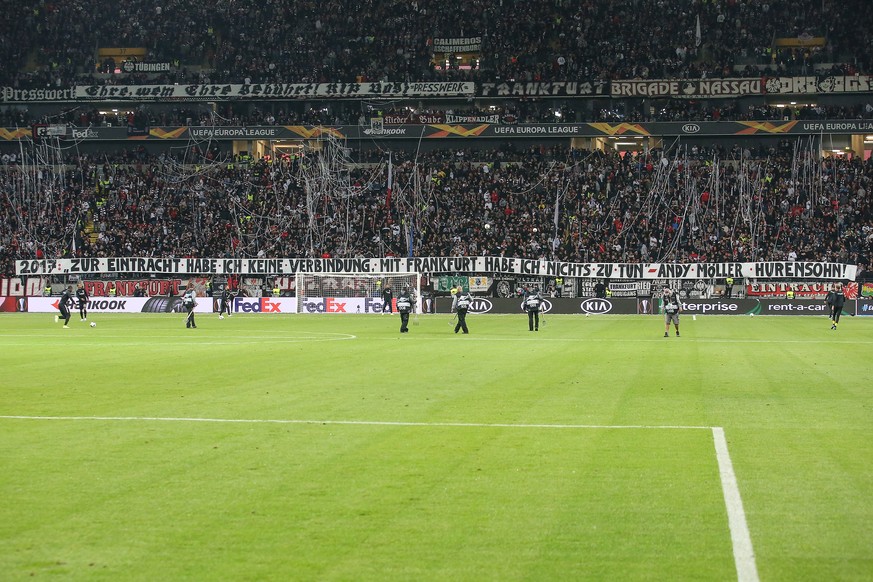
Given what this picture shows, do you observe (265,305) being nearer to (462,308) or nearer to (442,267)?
(442,267)

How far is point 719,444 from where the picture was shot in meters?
12.8

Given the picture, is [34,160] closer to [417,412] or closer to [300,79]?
[300,79]

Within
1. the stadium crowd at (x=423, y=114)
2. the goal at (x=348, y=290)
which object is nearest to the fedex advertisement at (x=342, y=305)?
the goal at (x=348, y=290)

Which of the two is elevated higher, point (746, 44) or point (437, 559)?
point (746, 44)

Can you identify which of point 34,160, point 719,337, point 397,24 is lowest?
point 719,337

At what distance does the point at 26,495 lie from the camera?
9.54 metres

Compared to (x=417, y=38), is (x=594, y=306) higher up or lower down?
lower down

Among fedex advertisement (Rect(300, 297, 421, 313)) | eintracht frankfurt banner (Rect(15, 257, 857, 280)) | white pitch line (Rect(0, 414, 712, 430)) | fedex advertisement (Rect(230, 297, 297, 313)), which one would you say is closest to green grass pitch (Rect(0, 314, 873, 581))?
white pitch line (Rect(0, 414, 712, 430))

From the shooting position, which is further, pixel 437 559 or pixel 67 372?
pixel 67 372

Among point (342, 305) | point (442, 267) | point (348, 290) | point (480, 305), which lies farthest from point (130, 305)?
point (480, 305)

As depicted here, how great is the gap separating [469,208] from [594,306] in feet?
42.9

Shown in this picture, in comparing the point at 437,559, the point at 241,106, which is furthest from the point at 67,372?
the point at 241,106

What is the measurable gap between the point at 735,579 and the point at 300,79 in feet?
252

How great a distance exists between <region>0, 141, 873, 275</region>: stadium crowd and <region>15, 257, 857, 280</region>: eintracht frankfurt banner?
109 centimetres
